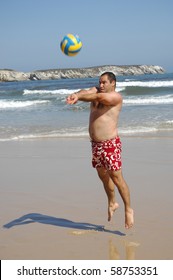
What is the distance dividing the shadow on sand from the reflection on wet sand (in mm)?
302

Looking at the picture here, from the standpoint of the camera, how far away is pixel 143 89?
32.1 meters

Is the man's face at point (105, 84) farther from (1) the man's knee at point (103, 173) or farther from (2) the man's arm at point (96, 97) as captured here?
(1) the man's knee at point (103, 173)

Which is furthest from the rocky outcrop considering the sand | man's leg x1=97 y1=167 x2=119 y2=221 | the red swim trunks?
the red swim trunks

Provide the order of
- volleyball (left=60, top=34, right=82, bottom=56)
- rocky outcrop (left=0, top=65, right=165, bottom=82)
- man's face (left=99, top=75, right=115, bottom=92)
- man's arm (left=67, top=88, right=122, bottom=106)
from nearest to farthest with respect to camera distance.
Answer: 1. man's arm (left=67, top=88, right=122, bottom=106)
2. man's face (left=99, top=75, right=115, bottom=92)
3. volleyball (left=60, top=34, right=82, bottom=56)
4. rocky outcrop (left=0, top=65, right=165, bottom=82)

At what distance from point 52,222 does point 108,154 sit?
3.57 ft

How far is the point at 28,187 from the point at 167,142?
4.12m

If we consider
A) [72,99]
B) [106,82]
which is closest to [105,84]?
[106,82]

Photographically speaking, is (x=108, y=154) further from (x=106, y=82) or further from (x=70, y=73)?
(x=70, y=73)

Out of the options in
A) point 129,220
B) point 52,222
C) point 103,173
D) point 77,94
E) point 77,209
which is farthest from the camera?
point 77,209

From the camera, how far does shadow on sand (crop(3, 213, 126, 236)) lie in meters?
4.81

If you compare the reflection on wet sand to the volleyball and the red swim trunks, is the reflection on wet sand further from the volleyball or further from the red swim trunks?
the volleyball

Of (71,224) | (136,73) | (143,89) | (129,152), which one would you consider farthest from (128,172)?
(136,73)

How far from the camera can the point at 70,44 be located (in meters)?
5.79
